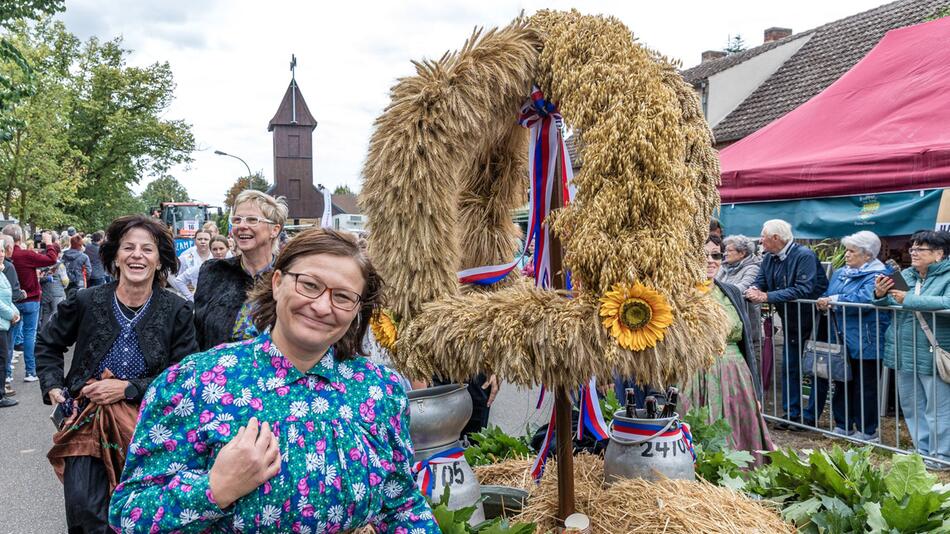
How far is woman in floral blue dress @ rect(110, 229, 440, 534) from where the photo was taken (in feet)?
4.59

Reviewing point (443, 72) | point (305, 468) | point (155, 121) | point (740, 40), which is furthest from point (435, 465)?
point (740, 40)

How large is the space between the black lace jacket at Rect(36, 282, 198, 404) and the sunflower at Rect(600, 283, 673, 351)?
2.03 metres

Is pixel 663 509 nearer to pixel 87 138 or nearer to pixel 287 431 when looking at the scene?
pixel 287 431

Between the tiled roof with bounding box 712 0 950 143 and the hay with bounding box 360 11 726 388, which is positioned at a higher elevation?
the tiled roof with bounding box 712 0 950 143

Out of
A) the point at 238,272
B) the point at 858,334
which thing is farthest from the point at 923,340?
the point at 238,272

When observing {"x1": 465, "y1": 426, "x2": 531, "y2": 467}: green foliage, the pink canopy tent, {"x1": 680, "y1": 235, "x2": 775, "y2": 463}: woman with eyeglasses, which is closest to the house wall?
the pink canopy tent

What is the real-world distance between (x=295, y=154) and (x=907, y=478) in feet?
83.6

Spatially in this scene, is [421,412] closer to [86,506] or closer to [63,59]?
[86,506]

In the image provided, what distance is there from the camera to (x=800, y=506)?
9.22 ft

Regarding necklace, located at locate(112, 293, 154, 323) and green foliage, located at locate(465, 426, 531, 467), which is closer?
necklace, located at locate(112, 293, 154, 323)

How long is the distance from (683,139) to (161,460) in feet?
5.53

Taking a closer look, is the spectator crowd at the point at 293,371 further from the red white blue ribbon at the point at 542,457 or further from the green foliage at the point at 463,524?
the green foliage at the point at 463,524

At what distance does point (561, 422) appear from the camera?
264 centimetres

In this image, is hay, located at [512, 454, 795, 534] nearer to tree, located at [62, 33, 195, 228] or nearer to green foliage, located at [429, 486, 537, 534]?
green foliage, located at [429, 486, 537, 534]
